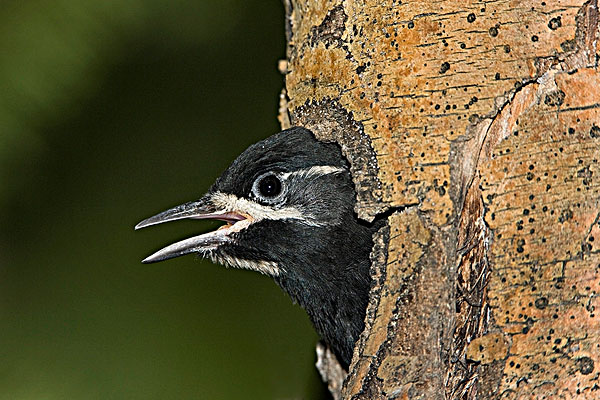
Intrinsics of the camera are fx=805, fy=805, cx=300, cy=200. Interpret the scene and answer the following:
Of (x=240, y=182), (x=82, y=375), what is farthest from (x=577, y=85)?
(x=82, y=375)

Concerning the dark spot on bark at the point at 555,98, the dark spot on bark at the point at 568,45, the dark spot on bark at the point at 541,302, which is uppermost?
the dark spot on bark at the point at 568,45

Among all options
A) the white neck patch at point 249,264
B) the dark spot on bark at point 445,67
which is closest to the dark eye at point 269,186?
the white neck patch at point 249,264

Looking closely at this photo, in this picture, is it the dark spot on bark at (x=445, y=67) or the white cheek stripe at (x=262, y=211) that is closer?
the dark spot on bark at (x=445, y=67)

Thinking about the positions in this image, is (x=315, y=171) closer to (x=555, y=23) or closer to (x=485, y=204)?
(x=485, y=204)

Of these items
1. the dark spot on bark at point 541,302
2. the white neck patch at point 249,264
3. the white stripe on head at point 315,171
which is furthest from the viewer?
the white neck patch at point 249,264

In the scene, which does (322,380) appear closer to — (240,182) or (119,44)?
(240,182)

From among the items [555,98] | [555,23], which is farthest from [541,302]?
[555,23]

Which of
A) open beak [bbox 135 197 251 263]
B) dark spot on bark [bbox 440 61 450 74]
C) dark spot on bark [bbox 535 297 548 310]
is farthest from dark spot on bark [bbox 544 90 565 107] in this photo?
open beak [bbox 135 197 251 263]

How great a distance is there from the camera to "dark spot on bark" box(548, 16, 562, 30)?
3469 mm

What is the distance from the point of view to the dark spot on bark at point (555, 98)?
11.1 ft

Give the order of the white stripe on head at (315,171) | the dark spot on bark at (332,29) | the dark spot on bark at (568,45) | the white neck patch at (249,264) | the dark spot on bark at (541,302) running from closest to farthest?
the dark spot on bark at (541,302) → the dark spot on bark at (568,45) → the dark spot on bark at (332,29) → the white stripe on head at (315,171) → the white neck patch at (249,264)

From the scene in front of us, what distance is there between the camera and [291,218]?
14.0 ft

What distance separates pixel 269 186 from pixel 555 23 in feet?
5.33

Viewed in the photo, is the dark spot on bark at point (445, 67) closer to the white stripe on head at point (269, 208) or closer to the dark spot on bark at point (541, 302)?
the white stripe on head at point (269, 208)
